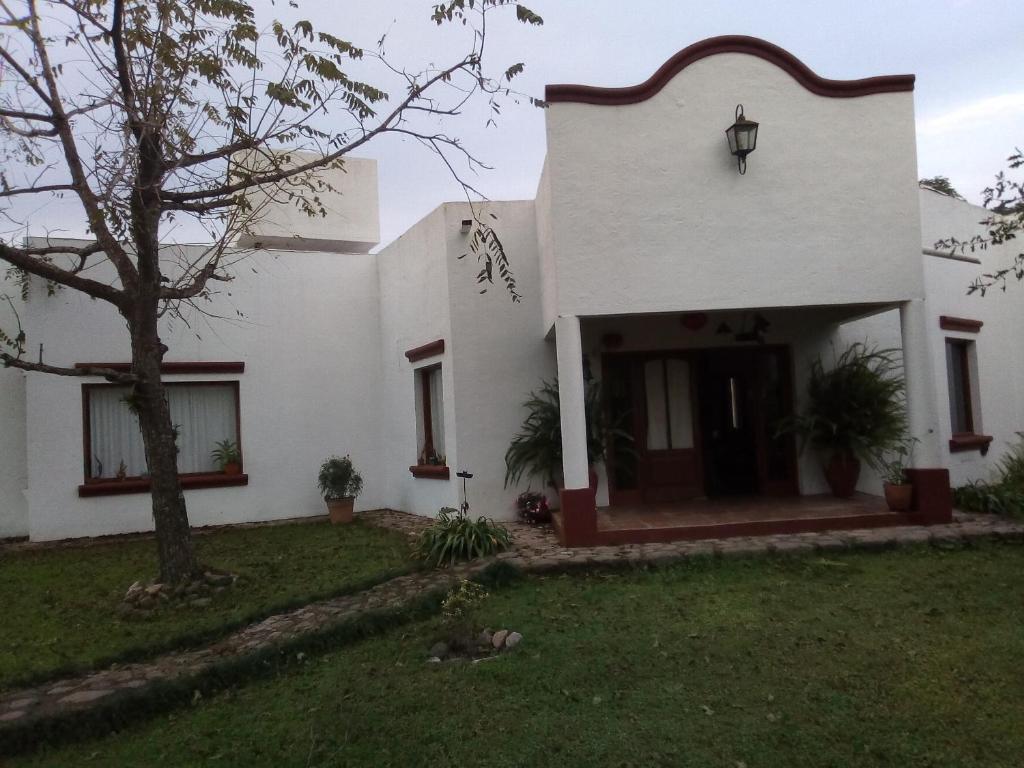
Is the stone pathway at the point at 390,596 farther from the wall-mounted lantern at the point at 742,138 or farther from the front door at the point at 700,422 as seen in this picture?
the wall-mounted lantern at the point at 742,138

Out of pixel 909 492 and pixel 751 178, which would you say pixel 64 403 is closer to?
pixel 751 178

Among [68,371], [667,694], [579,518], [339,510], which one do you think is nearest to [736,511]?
[579,518]

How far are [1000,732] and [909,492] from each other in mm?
4440

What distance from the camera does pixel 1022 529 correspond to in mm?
7188

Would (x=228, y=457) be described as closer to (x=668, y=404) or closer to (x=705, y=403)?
(x=668, y=404)

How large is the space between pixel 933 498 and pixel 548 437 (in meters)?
4.00

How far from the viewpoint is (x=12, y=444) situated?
977 centimetres

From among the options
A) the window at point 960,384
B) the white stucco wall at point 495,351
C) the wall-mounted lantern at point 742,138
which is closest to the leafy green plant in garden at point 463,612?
the white stucco wall at point 495,351

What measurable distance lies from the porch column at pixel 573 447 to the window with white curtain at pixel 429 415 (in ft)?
9.79

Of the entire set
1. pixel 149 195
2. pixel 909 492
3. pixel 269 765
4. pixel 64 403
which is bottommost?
pixel 269 765

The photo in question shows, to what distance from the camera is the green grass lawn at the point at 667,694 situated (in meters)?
3.59

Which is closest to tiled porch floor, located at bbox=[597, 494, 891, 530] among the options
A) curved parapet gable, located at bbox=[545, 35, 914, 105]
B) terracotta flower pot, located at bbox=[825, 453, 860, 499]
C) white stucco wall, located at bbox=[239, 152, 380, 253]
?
terracotta flower pot, located at bbox=[825, 453, 860, 499]

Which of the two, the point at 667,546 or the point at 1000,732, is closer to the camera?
the point at 1000,732

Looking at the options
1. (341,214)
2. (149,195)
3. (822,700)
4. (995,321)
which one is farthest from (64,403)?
(995,321)
